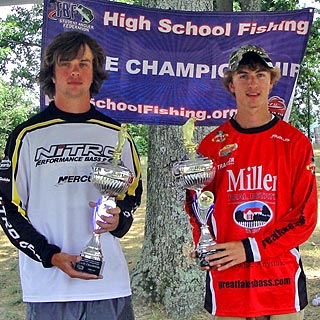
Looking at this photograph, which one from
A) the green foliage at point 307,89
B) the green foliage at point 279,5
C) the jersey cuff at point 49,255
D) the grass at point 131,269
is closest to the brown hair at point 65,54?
the jersey cuff at point 49,255

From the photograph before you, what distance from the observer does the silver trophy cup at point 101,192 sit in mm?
2150

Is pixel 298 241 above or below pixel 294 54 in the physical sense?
below

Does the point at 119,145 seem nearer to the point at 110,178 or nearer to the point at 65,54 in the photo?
the point at 110,178

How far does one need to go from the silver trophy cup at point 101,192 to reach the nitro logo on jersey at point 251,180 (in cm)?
44

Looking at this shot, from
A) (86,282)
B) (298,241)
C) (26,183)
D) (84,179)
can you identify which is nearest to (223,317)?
(298,241)

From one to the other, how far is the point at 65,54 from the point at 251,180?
94 cm

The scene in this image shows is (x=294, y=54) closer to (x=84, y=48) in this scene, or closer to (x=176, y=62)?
(x=176, y=62)

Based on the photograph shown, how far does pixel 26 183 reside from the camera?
2.28 m

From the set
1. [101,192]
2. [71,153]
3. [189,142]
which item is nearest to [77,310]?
[101,192]

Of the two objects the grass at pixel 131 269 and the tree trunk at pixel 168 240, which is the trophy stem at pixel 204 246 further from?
the grass at pixel 131 269

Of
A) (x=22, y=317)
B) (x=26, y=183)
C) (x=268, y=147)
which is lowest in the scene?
(x=22, y=317)

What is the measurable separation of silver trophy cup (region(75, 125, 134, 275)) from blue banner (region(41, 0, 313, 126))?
1.50 metres

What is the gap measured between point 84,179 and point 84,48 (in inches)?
22.2

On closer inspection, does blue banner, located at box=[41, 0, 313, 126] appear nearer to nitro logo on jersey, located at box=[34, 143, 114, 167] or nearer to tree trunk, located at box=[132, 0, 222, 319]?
tree trunk, located at box=[132, 0, 222, 319]
